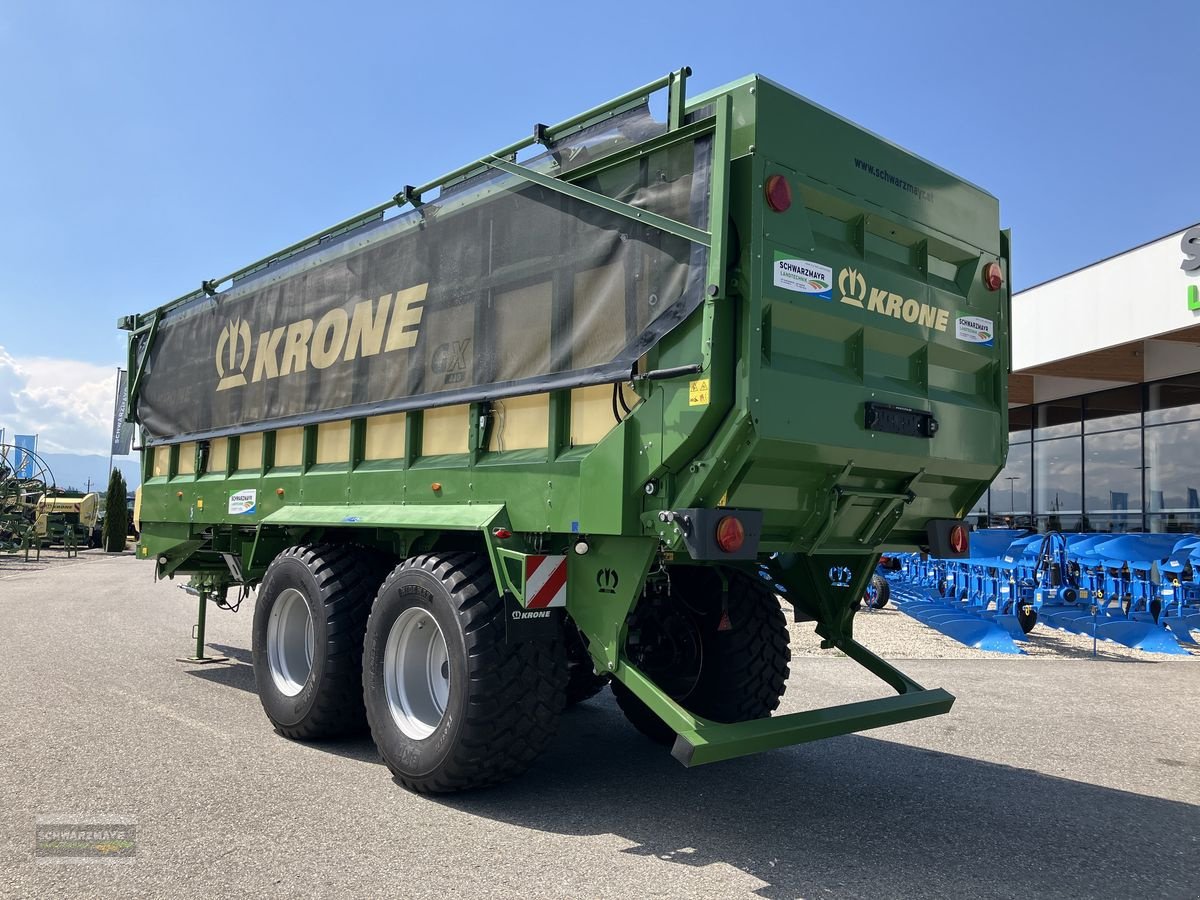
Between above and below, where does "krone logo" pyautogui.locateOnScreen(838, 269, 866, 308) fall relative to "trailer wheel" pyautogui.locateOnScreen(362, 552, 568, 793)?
above

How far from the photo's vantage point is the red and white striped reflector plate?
4539 mm

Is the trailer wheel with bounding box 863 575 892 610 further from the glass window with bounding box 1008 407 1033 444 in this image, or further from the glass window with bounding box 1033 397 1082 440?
the glass window with bounding box 1008 407 1033 444

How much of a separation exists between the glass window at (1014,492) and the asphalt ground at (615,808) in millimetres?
16166

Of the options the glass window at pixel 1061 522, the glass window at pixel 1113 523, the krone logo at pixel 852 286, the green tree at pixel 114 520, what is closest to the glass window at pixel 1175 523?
the glass window at pixel 1113 523

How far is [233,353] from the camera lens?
7.62 meters

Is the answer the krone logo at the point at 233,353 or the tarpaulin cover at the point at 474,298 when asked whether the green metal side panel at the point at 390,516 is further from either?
the krone logo at the point at 233,353

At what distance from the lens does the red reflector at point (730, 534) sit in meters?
4.15

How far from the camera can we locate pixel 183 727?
245 inches

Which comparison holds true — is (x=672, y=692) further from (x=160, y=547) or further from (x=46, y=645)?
(x=46, y=645)

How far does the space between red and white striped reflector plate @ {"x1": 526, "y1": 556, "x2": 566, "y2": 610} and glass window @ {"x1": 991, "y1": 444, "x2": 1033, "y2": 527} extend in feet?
67.9

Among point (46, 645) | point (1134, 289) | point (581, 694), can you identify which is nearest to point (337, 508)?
point (581, 694)

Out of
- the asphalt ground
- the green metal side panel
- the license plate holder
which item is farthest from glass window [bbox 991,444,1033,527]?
the green metal side panel

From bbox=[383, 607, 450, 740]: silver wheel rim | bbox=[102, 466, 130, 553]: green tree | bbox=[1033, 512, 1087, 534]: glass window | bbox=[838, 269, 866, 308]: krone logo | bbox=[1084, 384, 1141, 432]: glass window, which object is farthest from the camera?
bbox=[102, 466, 130, 553]: green tree

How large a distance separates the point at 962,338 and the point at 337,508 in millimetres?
4038
